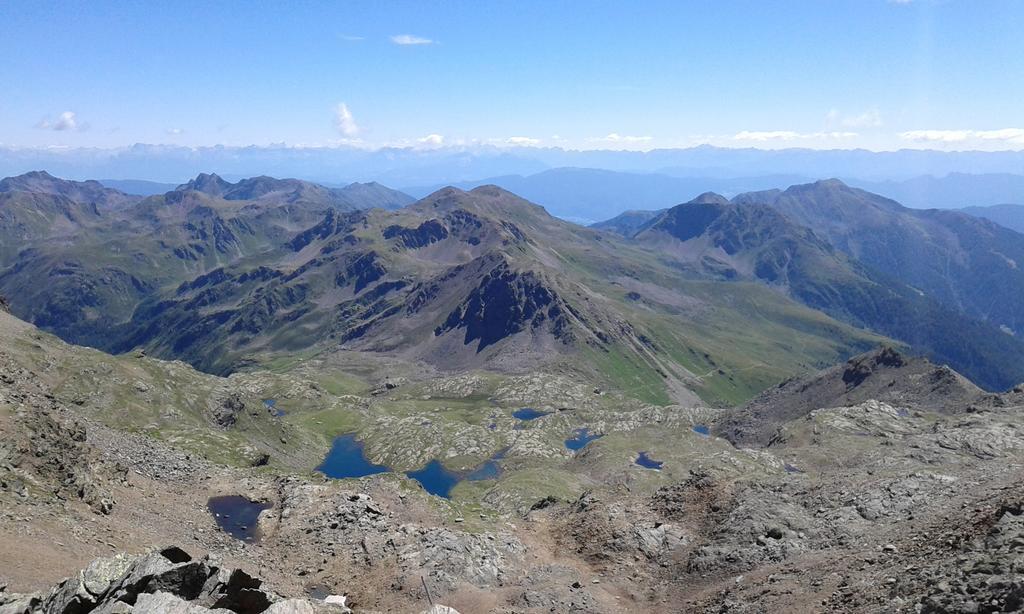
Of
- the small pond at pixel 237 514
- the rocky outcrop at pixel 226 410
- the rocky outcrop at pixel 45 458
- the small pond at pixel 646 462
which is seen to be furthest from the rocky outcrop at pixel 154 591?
the rocky outcrop at pixel 226 410

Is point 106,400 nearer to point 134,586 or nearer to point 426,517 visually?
point 426,517

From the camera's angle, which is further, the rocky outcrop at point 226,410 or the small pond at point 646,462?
the rocky outcrop at point 226,410

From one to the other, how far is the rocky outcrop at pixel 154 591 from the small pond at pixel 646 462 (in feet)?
535

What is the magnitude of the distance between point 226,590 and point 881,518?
55680 mm

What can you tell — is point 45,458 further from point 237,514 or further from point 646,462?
→ point 646,462

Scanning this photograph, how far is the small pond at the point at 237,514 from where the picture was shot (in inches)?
2447

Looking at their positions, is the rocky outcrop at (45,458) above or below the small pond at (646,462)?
above

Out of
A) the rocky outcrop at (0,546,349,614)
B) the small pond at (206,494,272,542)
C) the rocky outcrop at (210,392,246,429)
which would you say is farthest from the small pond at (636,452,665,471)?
the rocky outcrop at (0,546,349,614)

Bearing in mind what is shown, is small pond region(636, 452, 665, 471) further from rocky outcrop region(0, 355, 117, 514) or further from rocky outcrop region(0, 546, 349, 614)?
rocky outcrop region(0, 546, 349, 614)

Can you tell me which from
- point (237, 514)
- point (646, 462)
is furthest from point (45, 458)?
point (646, 462)

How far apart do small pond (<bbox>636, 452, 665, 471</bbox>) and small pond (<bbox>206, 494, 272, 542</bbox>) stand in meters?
136

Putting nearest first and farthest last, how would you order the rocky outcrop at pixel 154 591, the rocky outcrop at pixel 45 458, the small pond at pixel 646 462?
the rocky outcrop at pixel 154 591 < the rocky outcrop at pixel 45 458 < the small pond at pixel 646 462

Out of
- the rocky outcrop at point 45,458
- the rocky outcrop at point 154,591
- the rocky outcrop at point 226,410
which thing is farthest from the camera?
the rocky outcrop at point 226,410

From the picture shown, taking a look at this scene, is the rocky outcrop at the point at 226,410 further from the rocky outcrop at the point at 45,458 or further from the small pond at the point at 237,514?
the small pond at the point at 237,514
